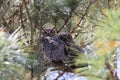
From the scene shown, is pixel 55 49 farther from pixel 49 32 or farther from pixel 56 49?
pixel 49 32

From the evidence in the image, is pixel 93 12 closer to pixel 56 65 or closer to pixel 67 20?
pixel 67 20

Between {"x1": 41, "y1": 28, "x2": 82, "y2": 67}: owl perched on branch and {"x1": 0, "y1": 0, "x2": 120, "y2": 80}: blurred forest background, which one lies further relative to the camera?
{"x1": 41, "y1": 28, "x2": 82, "y2": 67}: owl perched on branch

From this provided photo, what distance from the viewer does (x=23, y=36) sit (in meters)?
1.32

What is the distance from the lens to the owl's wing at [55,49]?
1.27m

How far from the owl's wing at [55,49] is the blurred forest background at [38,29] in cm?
5

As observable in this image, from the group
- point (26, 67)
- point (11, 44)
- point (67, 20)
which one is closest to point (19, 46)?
point (11, 44)

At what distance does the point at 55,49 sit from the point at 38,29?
173mm

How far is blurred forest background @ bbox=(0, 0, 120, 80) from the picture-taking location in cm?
99

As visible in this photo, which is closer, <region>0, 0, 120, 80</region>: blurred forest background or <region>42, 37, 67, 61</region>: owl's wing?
<region>0, 0, 120, 80</region>: blurred forest background

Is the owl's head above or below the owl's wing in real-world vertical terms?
above

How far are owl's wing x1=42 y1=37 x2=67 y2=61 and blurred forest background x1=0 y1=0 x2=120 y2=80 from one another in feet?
0.17

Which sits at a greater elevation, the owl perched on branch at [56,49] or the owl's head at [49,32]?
the owl's head at [49,32]

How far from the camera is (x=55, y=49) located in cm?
128

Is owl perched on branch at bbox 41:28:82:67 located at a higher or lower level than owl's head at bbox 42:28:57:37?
lower
